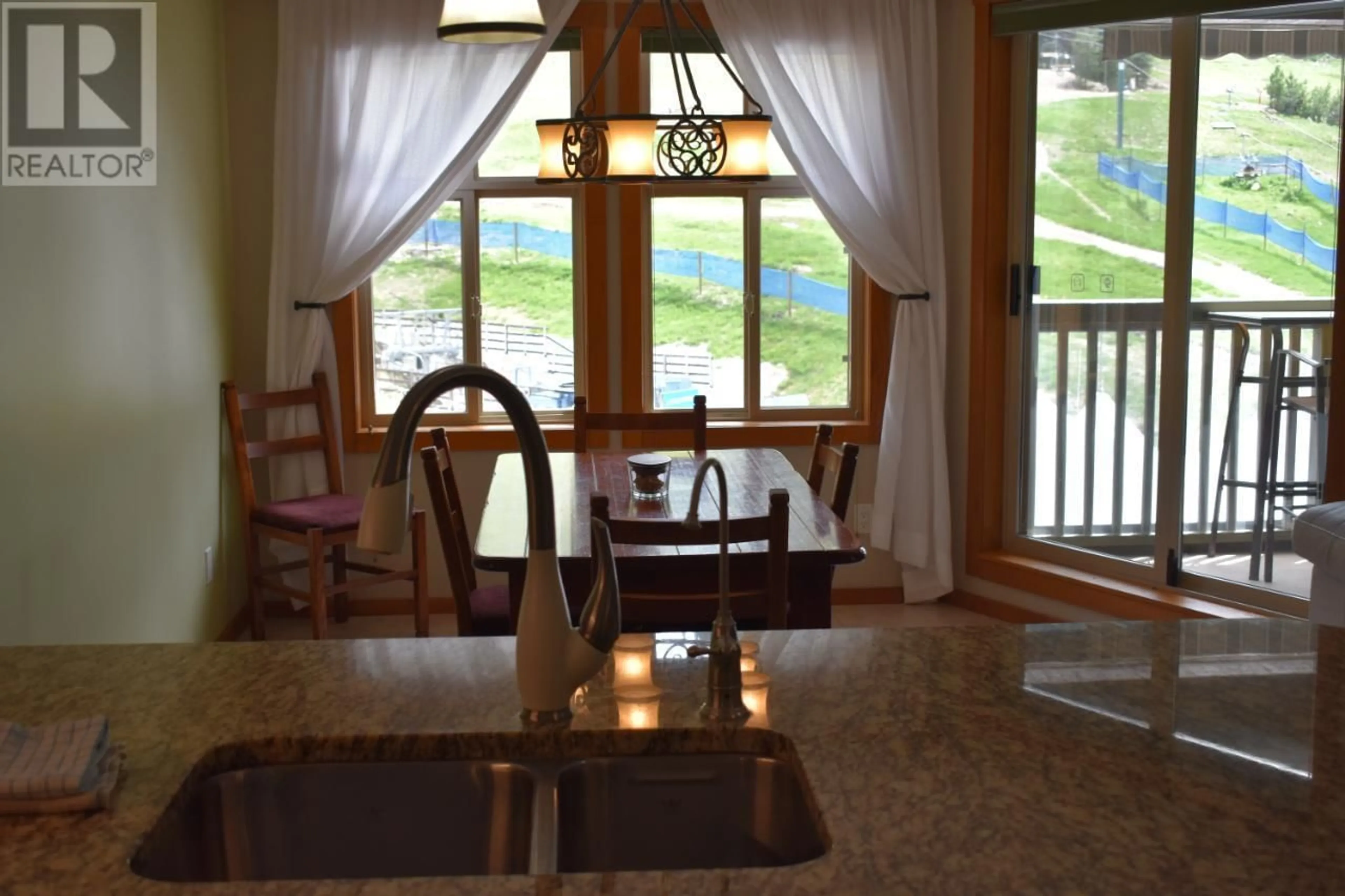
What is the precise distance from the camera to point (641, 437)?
538cm

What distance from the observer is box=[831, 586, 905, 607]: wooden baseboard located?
218 inches

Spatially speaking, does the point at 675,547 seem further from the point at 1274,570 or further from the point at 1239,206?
the point at 1239,206

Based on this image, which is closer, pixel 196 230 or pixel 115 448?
pixel 115 448

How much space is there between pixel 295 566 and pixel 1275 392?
10.7 feet

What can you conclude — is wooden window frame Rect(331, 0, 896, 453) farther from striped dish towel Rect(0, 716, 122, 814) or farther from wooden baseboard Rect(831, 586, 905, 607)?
striped dish towel Rect(0, 716, 122, 814)

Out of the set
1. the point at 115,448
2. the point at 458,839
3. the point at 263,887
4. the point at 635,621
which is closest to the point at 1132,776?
the point at 458,839

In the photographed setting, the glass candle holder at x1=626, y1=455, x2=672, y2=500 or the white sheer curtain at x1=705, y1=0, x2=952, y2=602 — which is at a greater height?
the white sheer curtain at x1=705, y1=0, x2=952, y2=602

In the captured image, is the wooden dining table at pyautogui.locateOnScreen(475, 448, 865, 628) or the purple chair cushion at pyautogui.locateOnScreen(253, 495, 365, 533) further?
the purple chair cushion at pyautogui.locateOnScreen(253, 495, 365, 533)

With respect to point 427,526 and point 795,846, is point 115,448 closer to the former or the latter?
point 427,526

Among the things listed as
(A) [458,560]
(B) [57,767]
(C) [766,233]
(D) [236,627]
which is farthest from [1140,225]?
(B) [57,767]

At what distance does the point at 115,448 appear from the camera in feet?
12.8

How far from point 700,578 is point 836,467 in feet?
2.50

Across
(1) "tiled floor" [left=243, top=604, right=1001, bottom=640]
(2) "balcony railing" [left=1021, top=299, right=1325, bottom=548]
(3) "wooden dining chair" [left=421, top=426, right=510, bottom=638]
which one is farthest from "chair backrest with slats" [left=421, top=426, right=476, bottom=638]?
(2) "balcony railing" [left=1021, top=299, right=1325, bottom=548]

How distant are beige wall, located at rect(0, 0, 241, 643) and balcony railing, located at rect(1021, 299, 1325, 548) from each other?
2850 mm
